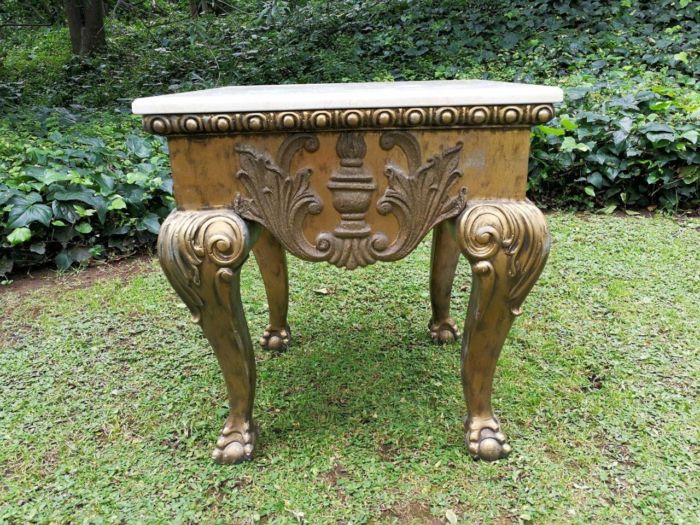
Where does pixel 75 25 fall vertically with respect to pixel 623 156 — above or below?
above

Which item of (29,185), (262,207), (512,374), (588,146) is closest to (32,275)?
(29,185)

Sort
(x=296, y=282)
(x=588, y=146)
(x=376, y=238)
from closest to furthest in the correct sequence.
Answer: (x=376, y=238)
(x=296, y=282)
(x=588, y=146)

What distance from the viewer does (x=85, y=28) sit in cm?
693

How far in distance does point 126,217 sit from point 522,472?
246 centimetres

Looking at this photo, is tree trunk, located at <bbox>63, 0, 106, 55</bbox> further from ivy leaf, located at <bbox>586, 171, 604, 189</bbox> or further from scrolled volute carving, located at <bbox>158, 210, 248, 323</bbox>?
scrolled volute carving, located at <bbox>158, 210, 248, 323</bbox>

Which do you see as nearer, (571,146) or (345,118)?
(345,118)

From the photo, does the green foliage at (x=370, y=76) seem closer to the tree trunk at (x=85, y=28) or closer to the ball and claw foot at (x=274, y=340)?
the tree trunk at (x=85, y=28)

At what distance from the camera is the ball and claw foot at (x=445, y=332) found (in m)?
2.12

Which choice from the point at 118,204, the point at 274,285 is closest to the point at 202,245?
the point at 274,285

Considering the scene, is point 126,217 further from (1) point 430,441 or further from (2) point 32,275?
(1) point 430,441

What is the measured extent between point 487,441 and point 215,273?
85cm

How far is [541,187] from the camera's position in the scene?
3592mm

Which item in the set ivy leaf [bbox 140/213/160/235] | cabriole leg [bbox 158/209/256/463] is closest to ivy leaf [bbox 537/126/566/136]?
ivy leaf [bbox 140/213/160/235]

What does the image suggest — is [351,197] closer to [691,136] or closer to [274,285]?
[274,285]
